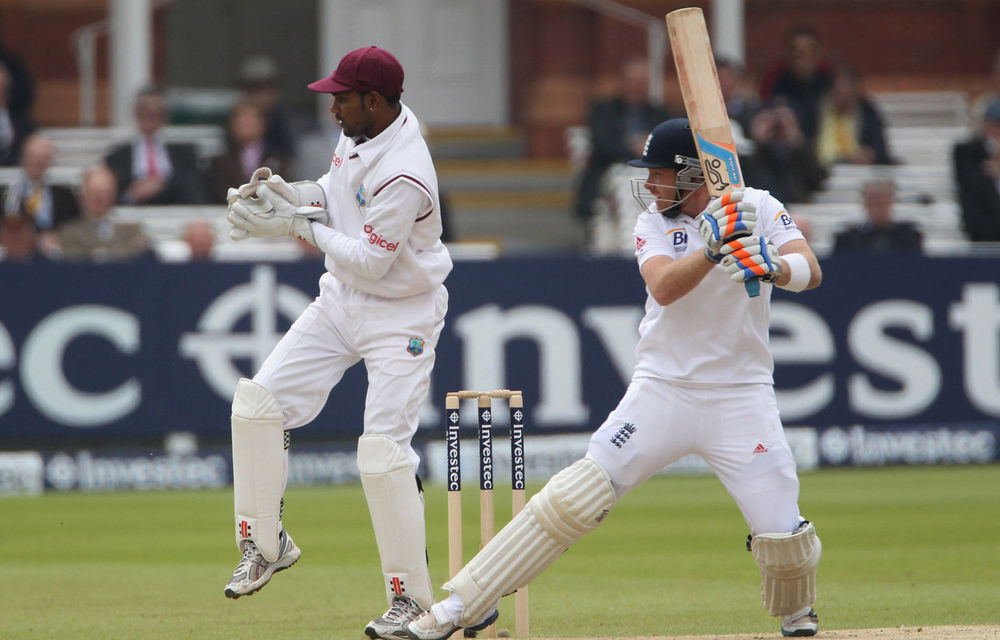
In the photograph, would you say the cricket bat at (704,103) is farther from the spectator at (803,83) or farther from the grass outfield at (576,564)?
the spectator at (803,83)

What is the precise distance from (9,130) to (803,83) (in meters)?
6.46

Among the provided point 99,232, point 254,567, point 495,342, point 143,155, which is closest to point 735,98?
point 495,342

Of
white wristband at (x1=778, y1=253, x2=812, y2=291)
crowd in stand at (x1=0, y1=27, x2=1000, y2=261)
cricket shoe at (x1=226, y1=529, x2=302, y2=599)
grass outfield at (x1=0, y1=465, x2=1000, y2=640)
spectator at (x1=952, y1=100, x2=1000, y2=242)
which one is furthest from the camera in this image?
spectator at (x1=952, y1=100, x2=1000, y2=242)

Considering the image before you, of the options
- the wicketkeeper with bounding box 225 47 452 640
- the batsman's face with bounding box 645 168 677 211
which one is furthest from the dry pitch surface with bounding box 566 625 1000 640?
the batsman's face with bounding box 645 168 677 211

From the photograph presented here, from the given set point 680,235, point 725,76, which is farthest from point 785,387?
point 680,235

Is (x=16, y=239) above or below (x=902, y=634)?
above

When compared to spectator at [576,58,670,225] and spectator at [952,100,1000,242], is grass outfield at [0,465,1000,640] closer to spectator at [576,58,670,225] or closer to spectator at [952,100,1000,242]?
spectator at [952,100,1000,242]

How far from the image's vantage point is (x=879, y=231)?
11258 millimetres

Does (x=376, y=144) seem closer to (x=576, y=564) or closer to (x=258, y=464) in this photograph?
(x=258, y=464)

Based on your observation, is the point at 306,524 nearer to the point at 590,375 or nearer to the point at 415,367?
the point at 590,375

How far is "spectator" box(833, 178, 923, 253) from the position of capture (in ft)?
36.8

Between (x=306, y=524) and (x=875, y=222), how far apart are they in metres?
4.86

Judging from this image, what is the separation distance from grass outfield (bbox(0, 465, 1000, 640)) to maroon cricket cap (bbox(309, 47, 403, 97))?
197 cm

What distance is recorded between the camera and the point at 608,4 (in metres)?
15.2
